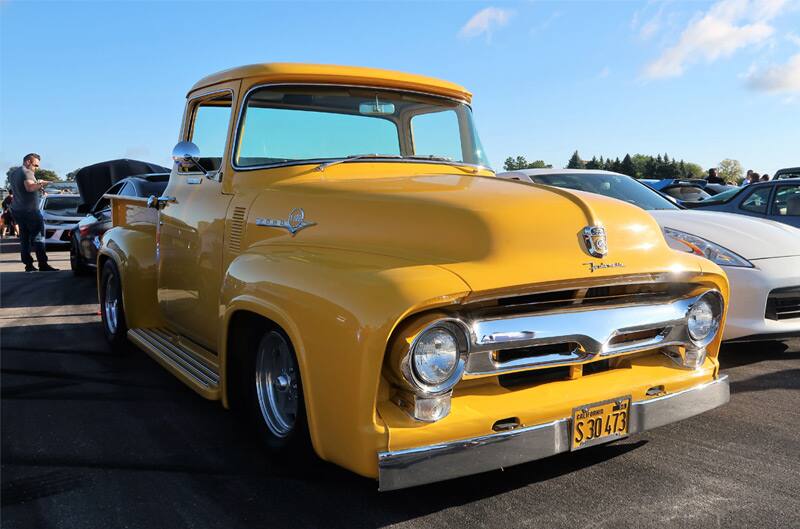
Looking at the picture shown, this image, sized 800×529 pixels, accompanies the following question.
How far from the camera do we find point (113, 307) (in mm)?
5871

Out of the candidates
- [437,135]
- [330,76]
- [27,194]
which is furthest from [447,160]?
[27,194]

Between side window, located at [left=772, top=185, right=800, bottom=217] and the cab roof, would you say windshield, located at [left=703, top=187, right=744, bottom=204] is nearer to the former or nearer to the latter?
side window, located at [left=772, top=185, right=800, bottom=217]

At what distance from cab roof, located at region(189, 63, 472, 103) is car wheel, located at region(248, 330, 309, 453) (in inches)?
64.4

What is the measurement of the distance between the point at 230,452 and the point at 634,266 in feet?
7.59

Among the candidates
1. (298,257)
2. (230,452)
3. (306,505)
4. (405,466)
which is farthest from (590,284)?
(230,452)

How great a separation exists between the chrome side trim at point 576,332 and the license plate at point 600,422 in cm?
21

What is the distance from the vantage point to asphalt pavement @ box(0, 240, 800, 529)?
2.79m

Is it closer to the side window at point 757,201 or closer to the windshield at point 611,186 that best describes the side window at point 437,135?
the windshield at point 611,186

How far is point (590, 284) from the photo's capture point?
9.23ft

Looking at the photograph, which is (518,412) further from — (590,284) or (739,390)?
(739,390)

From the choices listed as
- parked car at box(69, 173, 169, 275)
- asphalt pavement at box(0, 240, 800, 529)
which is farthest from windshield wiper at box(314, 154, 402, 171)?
parked car at box(69, 173, 169, 275)

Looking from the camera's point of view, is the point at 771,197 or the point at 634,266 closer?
the point at 634,266

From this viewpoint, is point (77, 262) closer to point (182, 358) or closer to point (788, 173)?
point (182, 358)

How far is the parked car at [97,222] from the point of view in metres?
10.4
